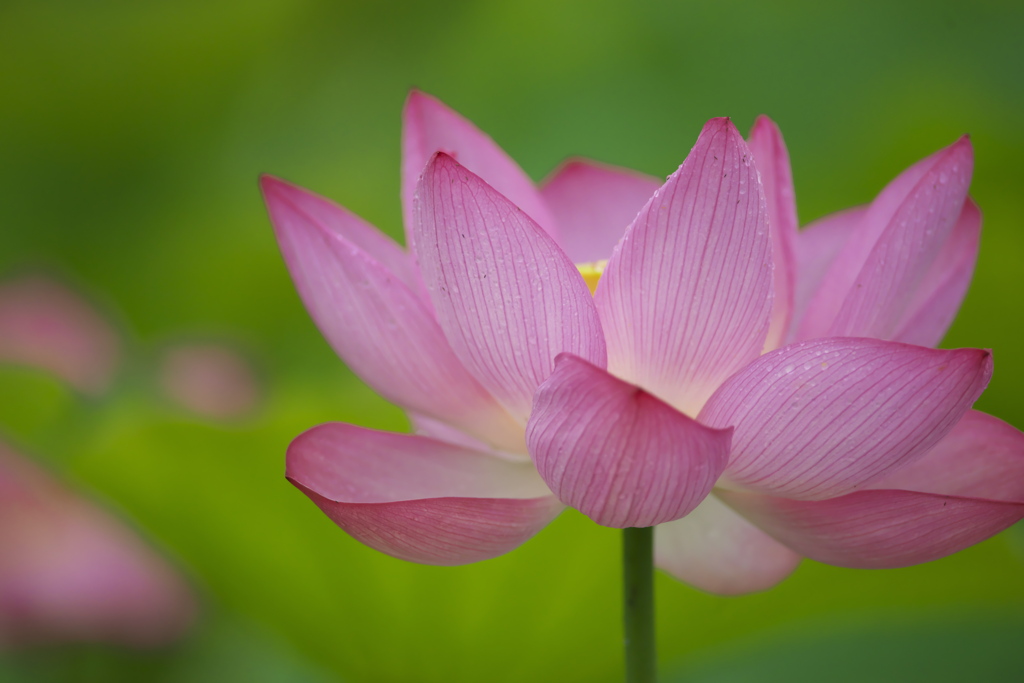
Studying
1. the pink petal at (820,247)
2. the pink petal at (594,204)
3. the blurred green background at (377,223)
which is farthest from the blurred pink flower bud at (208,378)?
the pink petal at (820,247)

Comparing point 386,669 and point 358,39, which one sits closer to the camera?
point 386,669

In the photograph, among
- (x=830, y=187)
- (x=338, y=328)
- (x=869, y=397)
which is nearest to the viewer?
(x=869, y=397)

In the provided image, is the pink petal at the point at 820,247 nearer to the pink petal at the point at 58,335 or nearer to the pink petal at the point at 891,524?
the pink petal at the point at 891,524

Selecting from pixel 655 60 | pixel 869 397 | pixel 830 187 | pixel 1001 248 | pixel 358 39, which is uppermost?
pixel 358 39

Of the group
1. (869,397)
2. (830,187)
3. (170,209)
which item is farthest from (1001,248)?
(170,209)

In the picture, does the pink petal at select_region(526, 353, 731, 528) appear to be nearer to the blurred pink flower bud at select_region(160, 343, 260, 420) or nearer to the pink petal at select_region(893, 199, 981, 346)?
the pink petal at select_region(893, 199, 981, 346)

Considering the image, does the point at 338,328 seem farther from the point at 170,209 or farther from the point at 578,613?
the point at 170,209

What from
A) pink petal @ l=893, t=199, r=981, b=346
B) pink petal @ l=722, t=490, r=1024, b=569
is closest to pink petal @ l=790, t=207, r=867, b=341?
pink petal @ l=893, t=199, r=981, b=346
